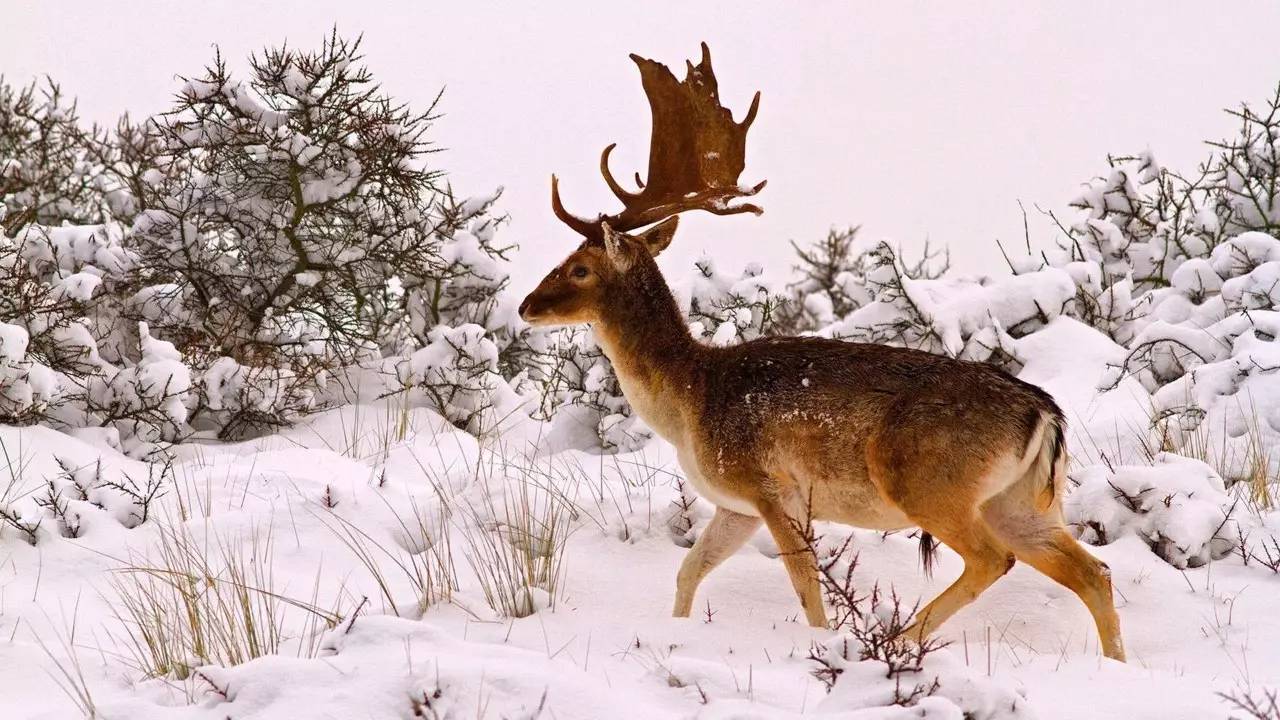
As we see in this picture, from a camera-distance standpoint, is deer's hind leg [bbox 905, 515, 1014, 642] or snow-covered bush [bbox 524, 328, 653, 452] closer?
deer's hind leg [bbox 905, 515, 1014, 642]

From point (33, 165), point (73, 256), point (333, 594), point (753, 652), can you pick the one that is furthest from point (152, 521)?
point (33, 165)

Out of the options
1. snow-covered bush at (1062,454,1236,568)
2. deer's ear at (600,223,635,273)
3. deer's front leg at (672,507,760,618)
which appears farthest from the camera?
snow-covered bush at (1062,454,1236,568)

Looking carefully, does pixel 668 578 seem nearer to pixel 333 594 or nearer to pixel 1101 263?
pixel 333 594

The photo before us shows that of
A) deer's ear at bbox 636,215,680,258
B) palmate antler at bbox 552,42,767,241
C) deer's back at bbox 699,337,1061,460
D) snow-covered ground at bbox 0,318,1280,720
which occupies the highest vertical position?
palmate antler at bbox 552,42,767,241

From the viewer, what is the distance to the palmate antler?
22.1 feet

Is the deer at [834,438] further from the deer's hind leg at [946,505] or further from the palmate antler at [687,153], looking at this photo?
the palmate antler at [687,153]

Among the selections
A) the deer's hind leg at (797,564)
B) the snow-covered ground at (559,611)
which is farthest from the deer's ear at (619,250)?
the deer's hind leg at (797,564)

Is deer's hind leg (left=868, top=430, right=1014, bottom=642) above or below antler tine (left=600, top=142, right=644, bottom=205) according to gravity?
below

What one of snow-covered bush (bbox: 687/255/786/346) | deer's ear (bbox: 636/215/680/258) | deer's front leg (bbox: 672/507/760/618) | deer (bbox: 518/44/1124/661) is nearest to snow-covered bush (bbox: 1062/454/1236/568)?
deer (bbox: 518/44/1124/661)

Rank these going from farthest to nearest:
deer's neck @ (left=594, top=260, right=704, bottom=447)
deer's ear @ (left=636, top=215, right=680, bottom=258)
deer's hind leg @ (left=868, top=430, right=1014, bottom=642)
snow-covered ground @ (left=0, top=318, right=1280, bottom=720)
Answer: deer's ear @ (left=636, top=215, right=680, bottom=258), deer's neck @ (left=594, top=260, right=704, bottom=447), deer's hind leg @ (left=868, top=430, right=1014, bottom=642), snow-covered ground @ (left=0, top=318, right=1280, bottom=720)

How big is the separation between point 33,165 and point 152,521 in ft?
29.5

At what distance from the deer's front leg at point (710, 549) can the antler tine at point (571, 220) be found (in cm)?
158

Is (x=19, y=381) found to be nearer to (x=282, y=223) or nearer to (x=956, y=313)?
(x=282, y=223)

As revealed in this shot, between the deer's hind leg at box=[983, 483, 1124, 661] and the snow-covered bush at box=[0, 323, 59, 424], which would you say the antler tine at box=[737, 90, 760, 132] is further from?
the snow-covered bush at box=[0, 323, 59, 424]
